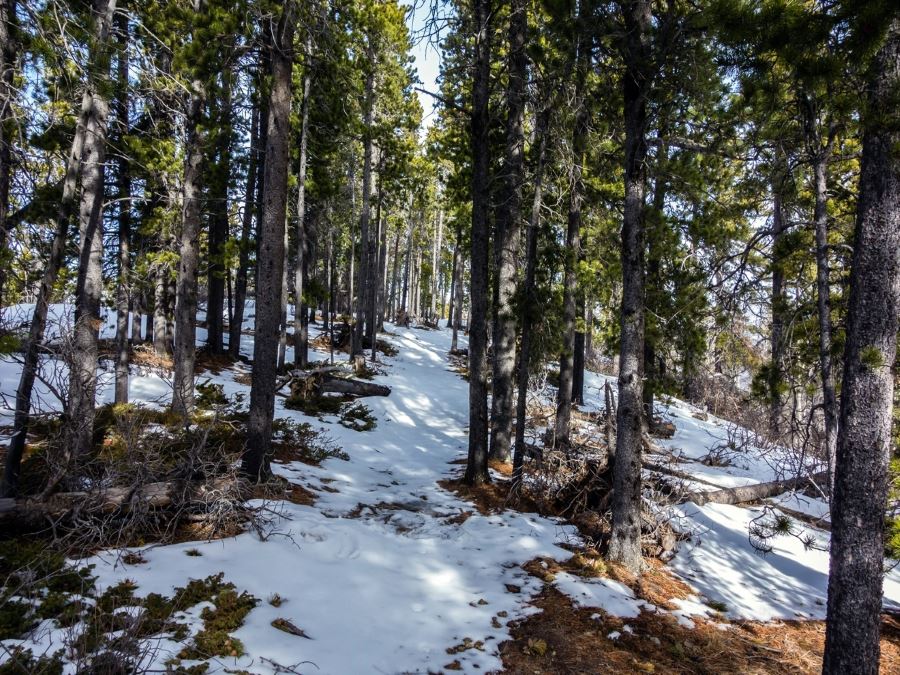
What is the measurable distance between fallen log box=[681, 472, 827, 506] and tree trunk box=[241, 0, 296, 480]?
6.89m

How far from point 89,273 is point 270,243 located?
7.88 feet

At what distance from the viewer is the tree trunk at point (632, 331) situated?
231 inches

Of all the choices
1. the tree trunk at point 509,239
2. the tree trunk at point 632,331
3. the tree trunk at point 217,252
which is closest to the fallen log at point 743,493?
the tree trunk at point 632,331

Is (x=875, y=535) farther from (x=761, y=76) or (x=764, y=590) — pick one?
(x=761, y=76)

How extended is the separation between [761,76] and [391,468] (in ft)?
29.7

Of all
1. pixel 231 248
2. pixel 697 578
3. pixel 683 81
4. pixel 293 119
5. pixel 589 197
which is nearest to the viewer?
pixel 683 81

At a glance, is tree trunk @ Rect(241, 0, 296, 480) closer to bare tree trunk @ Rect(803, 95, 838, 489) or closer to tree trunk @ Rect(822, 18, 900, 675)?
tree trunk @ Rect(822, 18, 900, 675)

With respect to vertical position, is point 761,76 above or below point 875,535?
above

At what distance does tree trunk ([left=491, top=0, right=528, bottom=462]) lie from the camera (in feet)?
29.5

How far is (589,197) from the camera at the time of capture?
10.2 meters

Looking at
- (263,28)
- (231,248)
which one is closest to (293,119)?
(231,248)

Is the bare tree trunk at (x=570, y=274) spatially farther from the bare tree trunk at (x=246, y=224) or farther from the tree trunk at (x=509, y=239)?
the bare tree trunk at (x=246, y=224)

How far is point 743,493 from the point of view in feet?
29.0

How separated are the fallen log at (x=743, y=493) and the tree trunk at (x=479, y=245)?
3.63 m
